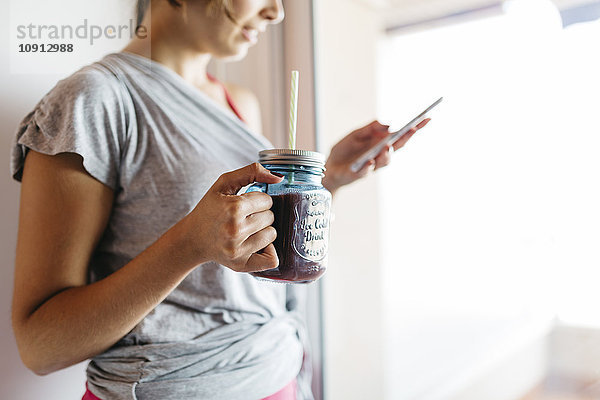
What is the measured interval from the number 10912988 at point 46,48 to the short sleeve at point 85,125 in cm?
21

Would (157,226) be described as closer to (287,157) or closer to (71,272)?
(71,272)

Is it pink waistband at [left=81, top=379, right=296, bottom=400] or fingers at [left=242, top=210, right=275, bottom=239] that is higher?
fingers at [left=242, top=210, right=275, bottom=239]

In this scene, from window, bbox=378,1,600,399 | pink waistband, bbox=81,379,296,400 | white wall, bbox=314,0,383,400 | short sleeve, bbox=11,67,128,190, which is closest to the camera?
short sleeve, bbox=11,67,128,190

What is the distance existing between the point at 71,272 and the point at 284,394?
385mm

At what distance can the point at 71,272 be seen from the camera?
0.61 metres

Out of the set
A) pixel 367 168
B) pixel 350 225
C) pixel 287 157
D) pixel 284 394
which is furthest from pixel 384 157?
pixel 350 225

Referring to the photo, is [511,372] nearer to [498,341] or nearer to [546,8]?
[498,341]

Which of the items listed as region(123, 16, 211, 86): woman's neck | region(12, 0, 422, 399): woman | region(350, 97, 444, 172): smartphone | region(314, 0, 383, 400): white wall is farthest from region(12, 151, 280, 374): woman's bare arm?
region(314, 0, 383, 400): white wall

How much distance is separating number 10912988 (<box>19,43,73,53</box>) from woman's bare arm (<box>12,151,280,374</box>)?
284 mm

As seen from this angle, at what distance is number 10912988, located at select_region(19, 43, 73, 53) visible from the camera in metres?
Result: 0.81

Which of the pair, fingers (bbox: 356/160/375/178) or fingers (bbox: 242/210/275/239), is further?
fingers (bbox: 356/160/375/178)

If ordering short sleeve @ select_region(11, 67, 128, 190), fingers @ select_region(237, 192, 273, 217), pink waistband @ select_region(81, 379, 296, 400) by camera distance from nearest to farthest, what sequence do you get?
fingers @ select_region(237, 192, 273, 217) → short sleeve @ select_region(11, 67, 128, 190) → pink waistband @ select_region(81, 379, 296, 400)

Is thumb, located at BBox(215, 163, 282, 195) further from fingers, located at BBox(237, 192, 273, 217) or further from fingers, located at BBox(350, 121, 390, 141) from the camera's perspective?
fingers, located at BBox(350, 121, 390, 141)

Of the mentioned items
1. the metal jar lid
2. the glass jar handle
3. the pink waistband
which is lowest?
the pink waistband
